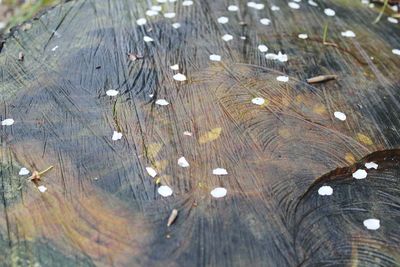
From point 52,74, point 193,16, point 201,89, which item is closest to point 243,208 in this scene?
point 201,89

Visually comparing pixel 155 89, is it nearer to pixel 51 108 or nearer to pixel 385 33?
pixel 51 108

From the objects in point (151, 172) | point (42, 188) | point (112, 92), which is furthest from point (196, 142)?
point (42, 188)

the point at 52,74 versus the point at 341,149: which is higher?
the point at 52,74

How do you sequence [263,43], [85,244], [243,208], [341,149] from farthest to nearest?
[263,43], [341,149], [243,208], [85,244]

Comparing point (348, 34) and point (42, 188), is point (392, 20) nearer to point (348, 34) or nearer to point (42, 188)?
point (348, 34)

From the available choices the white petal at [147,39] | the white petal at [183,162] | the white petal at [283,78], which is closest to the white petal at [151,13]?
the white petal at [147,39]

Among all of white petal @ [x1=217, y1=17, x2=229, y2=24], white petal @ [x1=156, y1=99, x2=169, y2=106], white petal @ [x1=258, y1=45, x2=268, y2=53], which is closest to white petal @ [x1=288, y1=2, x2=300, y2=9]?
white petal @ [x1=217, y1=17, x2=229, y2=24]

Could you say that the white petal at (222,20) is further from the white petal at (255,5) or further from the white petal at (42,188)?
the white petal at (42,188)
